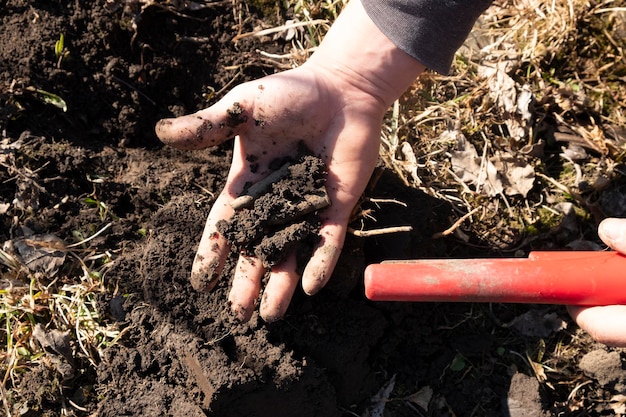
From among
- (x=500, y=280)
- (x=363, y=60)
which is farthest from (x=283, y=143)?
(x=500, y=280)

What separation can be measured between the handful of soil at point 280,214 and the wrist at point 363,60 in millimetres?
410

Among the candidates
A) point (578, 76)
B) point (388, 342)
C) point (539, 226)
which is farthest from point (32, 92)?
point (578, 76)

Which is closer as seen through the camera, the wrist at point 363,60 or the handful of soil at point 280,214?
the handful of soil at point 280,214

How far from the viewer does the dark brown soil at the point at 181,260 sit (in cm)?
226

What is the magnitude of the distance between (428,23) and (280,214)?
0.91 m

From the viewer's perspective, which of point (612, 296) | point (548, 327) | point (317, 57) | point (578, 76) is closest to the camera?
point (612, 296)

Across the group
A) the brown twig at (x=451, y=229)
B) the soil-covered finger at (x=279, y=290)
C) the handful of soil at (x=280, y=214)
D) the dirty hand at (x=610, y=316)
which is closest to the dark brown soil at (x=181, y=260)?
the brown twig at (x=451, y=229)

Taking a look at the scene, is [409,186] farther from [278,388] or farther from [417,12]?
[278,388]

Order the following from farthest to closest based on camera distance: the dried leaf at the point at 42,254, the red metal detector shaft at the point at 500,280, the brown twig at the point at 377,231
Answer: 1. the dried leaf at the point at 42,254
2. the brown twig at the point at 377,231
3. the red metal detector shaft at the point at 500,280

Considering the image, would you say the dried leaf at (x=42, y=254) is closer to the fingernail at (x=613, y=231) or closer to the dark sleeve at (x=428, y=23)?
the dark sleeve at (x=428, y=23)

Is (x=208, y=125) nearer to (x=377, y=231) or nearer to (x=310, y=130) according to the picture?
(x=310, y=130)

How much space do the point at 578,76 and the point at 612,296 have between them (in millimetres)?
1495

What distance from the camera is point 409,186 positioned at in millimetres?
2594

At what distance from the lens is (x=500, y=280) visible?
1.92 metres
